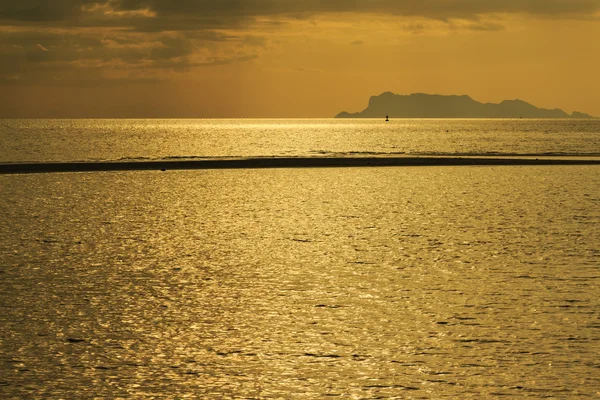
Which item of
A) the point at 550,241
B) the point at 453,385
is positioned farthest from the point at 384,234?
the point at 453,385

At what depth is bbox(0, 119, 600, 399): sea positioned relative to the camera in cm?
1507

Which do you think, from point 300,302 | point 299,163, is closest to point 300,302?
point 300,302

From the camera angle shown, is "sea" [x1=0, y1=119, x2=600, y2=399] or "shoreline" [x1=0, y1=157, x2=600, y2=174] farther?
"shoreline" [x1=0, y1=157, x2=600, y2=174]

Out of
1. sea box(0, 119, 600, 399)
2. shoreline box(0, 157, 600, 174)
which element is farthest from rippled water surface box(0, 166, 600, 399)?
shoreline box(0, 157, 600, 174)

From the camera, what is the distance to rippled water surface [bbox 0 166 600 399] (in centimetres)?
1512

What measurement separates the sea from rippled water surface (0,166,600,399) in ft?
0.20

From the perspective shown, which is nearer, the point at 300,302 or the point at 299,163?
the point at 300,302

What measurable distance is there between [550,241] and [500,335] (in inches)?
637

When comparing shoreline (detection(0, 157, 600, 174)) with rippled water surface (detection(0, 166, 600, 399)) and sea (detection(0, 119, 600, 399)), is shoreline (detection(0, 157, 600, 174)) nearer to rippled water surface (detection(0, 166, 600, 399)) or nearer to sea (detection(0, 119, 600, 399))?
rippled water surface (detection(0, 166, 600, 399))

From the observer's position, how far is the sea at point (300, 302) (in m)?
15.1

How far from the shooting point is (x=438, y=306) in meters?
21.3

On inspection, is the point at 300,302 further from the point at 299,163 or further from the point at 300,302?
the point at 299,163

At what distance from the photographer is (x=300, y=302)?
21.6 metres

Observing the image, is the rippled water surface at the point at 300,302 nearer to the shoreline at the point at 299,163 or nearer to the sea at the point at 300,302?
the sea at the point at 300,302
